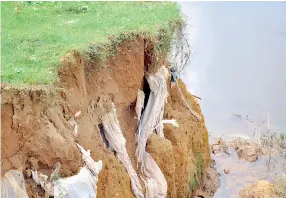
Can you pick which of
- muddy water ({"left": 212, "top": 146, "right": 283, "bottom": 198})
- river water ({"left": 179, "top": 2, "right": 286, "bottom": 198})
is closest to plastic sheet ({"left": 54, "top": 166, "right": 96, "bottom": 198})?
muddy water ({"left": 212, "top": 146, "right": 283, "bottom": 198})

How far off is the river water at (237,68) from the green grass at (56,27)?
3.78m

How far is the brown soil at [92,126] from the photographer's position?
18.8 feet

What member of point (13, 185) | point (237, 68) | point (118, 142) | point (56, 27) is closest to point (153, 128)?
point (118, 142)

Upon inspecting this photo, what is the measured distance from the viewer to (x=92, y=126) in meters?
7.12

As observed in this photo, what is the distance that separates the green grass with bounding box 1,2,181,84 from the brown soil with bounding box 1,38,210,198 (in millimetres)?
A: 257

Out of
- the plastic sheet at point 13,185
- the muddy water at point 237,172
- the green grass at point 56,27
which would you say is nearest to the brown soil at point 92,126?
the plastic sheet at point 13,185

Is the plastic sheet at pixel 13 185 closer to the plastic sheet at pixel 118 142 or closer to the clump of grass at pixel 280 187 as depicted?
the plastic sheet at pixel 118 142

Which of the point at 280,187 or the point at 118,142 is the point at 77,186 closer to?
the point at 118,142

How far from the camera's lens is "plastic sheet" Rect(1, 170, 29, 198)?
547 centimetres

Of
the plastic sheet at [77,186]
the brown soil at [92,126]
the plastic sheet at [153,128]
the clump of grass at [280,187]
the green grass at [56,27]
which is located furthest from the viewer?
the clump of grass at [280,187]

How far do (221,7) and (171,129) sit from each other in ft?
49.0

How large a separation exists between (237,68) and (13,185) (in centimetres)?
1425

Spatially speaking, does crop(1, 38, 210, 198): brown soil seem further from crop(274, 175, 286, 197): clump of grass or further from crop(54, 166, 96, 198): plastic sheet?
crop(274, 175, 286, 197): clump of grass

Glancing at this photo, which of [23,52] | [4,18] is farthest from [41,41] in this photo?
[4,18]
